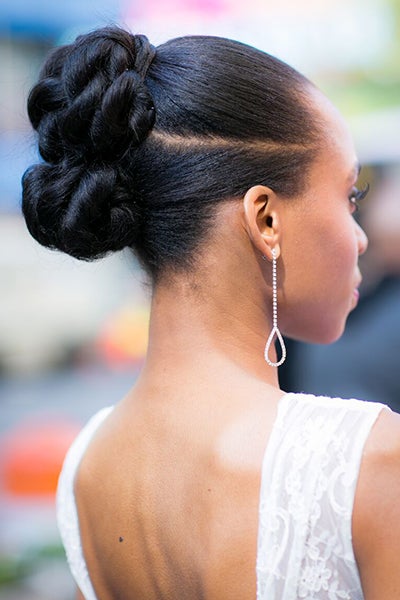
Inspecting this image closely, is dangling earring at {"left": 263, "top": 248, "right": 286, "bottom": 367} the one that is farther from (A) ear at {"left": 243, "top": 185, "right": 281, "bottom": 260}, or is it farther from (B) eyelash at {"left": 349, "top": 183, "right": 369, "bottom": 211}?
(B) eyelash at {"left": 349, "top": 183, "right": 369, "bottom": 211}

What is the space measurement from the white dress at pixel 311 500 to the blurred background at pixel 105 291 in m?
1.88

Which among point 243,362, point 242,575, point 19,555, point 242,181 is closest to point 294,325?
point 243,362

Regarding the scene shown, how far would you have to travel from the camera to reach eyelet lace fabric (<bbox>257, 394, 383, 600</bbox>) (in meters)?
1.10

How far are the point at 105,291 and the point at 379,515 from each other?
11.4 feet

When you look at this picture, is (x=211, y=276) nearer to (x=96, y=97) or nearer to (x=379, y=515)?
(x=96, y=97)

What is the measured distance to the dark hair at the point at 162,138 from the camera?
1.27m

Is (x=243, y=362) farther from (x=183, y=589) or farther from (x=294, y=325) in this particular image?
(x=183, y=589)

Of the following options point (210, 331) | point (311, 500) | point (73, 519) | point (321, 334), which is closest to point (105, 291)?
point (73, 519)

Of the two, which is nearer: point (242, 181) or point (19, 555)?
point (242, 181)

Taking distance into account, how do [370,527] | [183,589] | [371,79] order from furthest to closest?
1. [371,79]
2. [183,589]
3. [370,527]

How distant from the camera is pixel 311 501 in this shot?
3.67ft

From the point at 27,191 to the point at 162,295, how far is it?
0.92ft

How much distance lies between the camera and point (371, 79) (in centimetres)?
407

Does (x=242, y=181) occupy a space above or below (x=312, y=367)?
above
